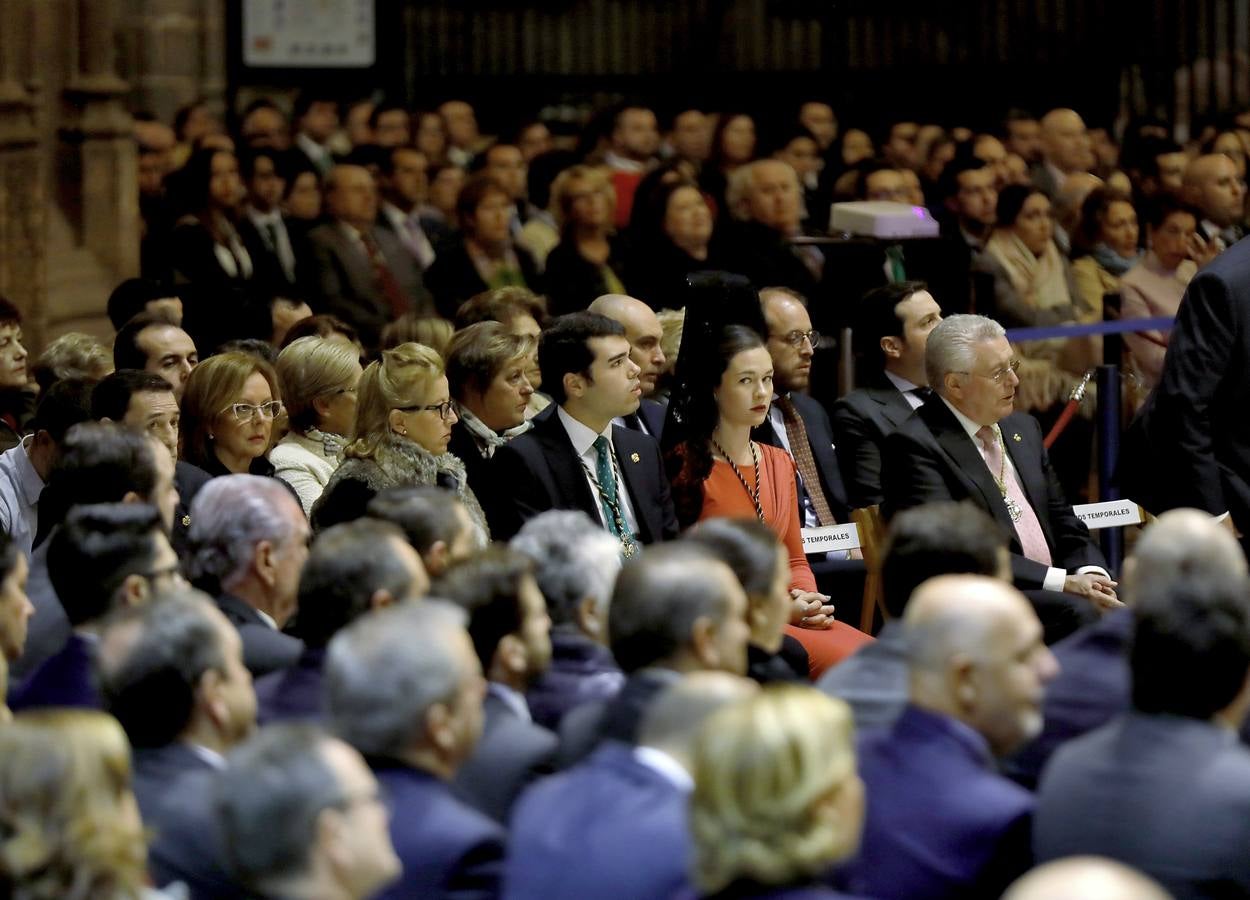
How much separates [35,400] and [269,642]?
9.54 feet

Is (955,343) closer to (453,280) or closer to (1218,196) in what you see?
(453,280)

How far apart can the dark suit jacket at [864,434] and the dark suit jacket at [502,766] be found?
2965 millimetres

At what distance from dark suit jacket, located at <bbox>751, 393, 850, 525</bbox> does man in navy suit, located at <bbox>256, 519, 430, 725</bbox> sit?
8.79ft

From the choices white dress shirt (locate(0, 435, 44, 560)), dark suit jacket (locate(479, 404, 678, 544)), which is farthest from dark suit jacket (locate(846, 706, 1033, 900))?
white dress shirt (locate(0, 435, 44, 560))

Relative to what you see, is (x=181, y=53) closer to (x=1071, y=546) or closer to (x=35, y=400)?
(x=35, y=400)

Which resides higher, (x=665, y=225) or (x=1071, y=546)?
(x=665, y=225)

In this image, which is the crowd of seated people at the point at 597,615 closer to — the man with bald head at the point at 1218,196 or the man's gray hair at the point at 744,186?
the man's gray hair at the point at 744,186

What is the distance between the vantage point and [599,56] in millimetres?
16094

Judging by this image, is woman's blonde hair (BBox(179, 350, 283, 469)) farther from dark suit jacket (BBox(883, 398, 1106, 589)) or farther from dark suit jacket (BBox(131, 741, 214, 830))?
dark suit jacket (BBox(131, 741, 214, 830))

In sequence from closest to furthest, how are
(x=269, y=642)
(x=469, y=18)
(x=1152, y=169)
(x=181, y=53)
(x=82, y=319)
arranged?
1. (x=269, y=642)
2. (x=82, y=319)
3. (x=1152, y=169)
4. (x=181, y=53)
5. (x=469, y=18)

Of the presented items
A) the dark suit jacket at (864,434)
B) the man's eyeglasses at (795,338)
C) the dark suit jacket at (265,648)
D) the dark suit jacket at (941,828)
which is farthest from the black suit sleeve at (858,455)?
the dark suit jacket at (941,828)

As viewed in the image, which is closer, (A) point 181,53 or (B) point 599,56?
(A) point 181,53

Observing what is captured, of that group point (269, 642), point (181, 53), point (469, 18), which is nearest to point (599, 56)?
point (469, 18)

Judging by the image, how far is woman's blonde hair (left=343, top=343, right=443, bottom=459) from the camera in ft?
17.6
